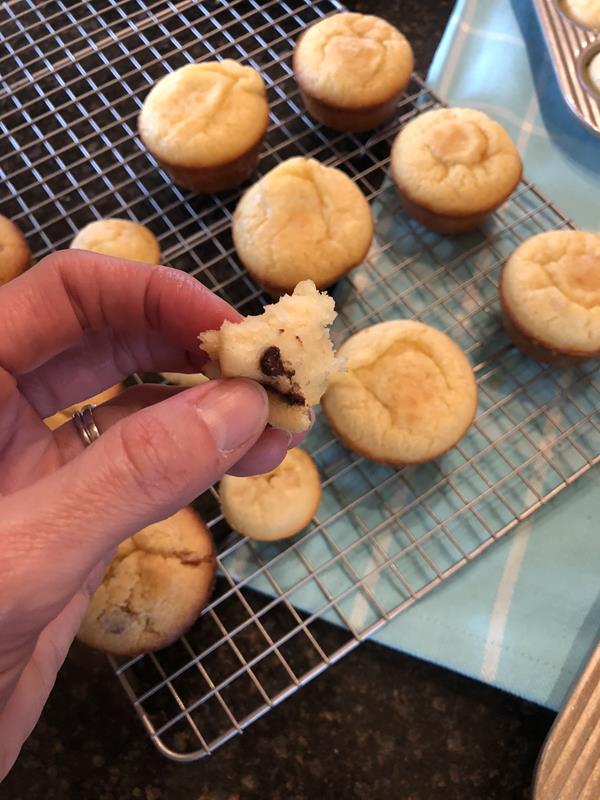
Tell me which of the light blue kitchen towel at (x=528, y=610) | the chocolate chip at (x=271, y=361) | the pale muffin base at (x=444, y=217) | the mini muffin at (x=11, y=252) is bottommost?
the light blue kitchen towel at (x=528, y=610)

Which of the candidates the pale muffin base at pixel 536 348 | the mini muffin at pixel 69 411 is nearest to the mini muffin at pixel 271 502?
the mini muffin at pixel 69 411

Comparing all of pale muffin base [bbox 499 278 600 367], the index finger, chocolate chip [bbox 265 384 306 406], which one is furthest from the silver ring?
pale muffin base [bbox 499 278 600 367]

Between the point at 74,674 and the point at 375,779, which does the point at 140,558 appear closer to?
the point at 74,674

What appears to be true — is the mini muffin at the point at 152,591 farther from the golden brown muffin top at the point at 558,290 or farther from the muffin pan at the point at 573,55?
the muffin pan at the point at 573,55

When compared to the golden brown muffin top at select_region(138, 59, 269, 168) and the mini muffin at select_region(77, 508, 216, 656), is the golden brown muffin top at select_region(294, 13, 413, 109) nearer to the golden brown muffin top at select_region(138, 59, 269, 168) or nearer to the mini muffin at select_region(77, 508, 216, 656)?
the golden brown muffin top at select_region(138, 59, 269, 168)

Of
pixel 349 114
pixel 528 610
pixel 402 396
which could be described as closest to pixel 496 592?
pixel 528 610

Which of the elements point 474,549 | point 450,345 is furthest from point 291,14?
point 474,549

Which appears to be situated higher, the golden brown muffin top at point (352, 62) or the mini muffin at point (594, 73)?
the golden brown muffin top at point (352, 62)
